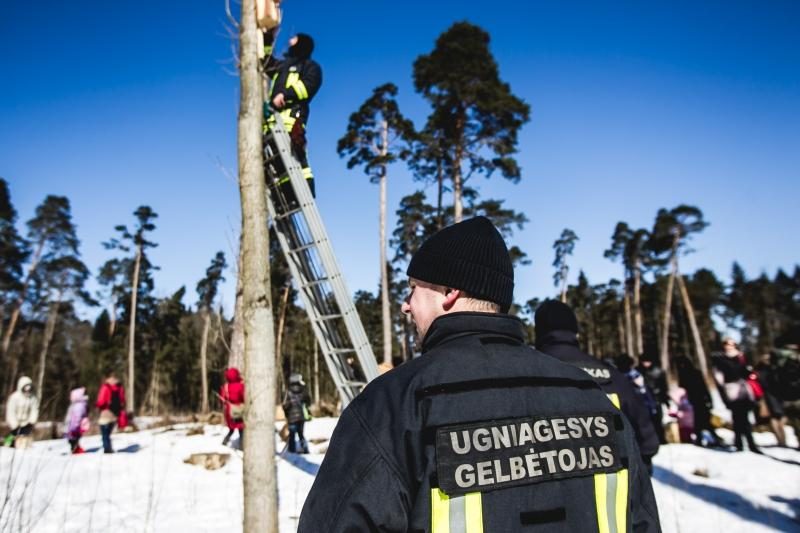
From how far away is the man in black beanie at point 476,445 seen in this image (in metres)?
1.16

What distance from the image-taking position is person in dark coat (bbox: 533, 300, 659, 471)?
3.81 metres

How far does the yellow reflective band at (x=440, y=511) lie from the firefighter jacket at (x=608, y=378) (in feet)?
9.33

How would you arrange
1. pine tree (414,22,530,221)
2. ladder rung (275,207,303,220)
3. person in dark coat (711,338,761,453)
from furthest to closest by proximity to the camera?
pine tree (414,22,530,221) → person in dark coat (711,338,761,453) → ladder rung (275,207,303,220)

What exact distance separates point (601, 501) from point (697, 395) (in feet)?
34.4

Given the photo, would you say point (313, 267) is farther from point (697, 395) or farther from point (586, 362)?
point (697, 395)

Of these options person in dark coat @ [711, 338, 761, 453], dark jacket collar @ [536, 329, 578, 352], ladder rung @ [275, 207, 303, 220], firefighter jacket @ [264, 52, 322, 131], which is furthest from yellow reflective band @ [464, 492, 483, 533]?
person in dark coat @ [711, 338, 761, 453]

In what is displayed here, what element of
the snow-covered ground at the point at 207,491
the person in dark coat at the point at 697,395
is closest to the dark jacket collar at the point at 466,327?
the snow-covered ground at the point at 207,491

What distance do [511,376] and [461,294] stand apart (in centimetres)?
32

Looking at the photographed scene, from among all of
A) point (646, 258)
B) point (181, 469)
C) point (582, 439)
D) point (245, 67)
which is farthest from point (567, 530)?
point (646, 258)

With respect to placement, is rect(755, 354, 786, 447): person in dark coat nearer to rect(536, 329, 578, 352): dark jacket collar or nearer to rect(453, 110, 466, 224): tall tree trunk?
rect(536, 329, 578, 352): dark jacket collar

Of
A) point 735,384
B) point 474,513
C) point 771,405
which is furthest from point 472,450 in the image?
point 771,405

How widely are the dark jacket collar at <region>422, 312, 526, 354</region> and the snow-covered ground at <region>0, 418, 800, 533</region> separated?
3.98 meters

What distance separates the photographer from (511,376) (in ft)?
4.33

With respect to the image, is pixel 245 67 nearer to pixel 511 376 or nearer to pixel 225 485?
pixel 511 376
